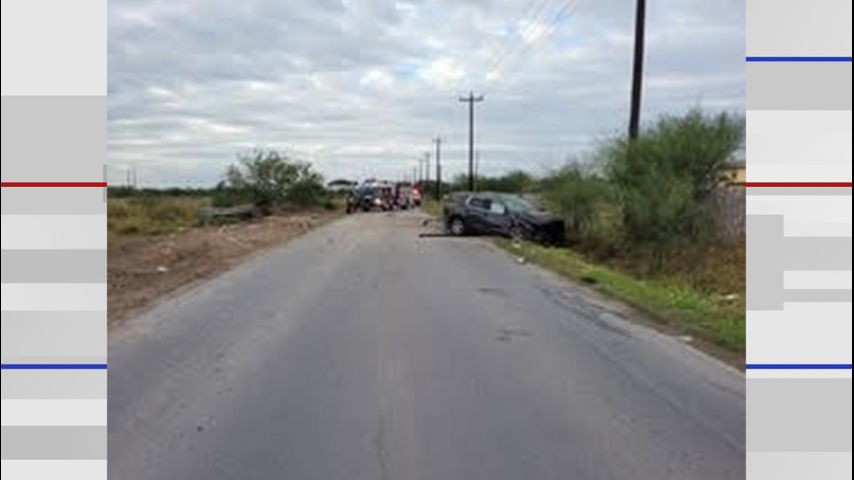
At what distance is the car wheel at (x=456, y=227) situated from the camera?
43.2 meters

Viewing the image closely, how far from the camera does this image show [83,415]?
3441 millimetres

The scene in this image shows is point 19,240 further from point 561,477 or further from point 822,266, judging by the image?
point 561,477

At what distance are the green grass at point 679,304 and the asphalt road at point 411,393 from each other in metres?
0.61

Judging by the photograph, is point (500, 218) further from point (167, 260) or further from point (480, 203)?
point (167, 260)

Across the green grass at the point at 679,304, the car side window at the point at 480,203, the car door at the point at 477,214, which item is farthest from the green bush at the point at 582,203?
the green grass at the point at 679,304

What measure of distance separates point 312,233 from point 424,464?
38.5m

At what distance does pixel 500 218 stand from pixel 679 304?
78.7 ft

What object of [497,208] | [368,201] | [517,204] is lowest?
[497,208]

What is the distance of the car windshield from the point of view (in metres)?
41.0

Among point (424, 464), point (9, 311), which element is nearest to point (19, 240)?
point (9, 311)

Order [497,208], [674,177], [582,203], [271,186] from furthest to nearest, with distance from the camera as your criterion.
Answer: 1. [271,186]
2. [497,208]
3. [582,203]
4. [674,177]

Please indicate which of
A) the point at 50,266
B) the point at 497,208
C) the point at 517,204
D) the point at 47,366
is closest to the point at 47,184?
the point at 50,266

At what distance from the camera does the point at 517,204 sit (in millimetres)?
42219

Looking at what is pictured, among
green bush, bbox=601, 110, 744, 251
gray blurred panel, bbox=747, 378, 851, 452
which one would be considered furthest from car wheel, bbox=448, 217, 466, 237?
gray blurred panel, bbox=747, 378, 851, 452
